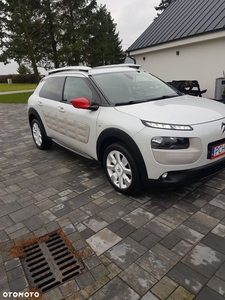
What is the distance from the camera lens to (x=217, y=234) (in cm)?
233

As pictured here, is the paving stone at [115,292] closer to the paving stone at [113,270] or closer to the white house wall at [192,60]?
the paving stone at [113,270]

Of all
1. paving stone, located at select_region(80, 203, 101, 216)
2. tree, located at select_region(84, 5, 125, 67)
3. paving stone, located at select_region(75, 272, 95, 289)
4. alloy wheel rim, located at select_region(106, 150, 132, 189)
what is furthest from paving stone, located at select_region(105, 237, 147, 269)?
tree, located at select_region(84, 5, 125, 67)

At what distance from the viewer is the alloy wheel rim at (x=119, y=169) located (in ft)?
9.75

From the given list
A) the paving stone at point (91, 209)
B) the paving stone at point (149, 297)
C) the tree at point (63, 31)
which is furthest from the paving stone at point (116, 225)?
the tree at point (63, 31)

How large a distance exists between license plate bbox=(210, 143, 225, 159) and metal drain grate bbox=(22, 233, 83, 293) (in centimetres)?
179

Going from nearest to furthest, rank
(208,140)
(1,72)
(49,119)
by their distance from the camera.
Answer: (208,140) → (49,119) → (1,72)

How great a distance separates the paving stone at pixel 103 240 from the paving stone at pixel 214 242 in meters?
0.83

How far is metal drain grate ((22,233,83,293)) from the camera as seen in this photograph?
197cm

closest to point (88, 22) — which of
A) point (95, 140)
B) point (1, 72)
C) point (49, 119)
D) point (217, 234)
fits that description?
point (49, 119)

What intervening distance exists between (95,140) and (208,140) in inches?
58.6

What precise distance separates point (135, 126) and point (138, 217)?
102 centimetres

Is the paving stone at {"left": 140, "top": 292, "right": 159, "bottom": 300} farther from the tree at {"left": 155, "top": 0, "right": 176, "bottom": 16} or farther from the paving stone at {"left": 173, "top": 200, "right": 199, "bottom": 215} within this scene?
the tree at {"left": 155, "top": 0, "right": 176, "bottom": 16}

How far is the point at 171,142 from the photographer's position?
253 centimetres

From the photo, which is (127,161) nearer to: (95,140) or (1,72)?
(95,140)
